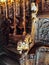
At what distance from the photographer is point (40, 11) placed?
343 centimetres

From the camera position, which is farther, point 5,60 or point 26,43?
point 5,60

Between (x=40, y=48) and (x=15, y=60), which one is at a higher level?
(x=40, y=48)

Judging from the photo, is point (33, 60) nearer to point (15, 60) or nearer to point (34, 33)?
point (34, 33)

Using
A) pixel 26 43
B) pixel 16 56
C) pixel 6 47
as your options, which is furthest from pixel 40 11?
pixel 6 47

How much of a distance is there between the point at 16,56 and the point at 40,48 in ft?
6.36

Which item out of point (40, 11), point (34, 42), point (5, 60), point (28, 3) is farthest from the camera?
point (28, 3)

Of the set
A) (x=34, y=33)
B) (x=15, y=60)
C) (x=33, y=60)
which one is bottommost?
(x=15, y=60)

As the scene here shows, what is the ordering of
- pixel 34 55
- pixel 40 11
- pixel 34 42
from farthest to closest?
pixel 40 11 < pixel 34 42 < pixel 34 55

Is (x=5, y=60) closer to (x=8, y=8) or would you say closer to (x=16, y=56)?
(x=16, y=56)

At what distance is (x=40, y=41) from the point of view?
2.94m

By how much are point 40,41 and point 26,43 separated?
176mm

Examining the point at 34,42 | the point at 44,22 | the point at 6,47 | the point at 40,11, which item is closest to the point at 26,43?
the point at 34,42

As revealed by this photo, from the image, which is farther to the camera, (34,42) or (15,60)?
(15,60)

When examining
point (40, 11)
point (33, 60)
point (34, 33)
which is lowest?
point (33, 60)
